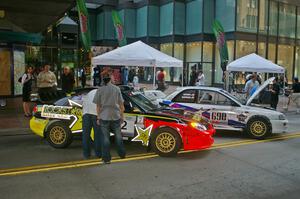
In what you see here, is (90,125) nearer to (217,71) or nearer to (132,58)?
(132,58)

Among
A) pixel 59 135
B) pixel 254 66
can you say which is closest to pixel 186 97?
pixel 59 135

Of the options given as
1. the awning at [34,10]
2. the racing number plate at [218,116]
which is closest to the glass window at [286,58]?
the awning at [34,10]

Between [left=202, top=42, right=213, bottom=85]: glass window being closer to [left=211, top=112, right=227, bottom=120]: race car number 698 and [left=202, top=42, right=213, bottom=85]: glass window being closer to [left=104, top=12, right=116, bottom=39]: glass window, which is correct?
[left=104, top=12, right=116, bottom=39]: glass window

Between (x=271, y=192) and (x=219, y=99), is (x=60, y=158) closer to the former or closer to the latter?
(x=271, y=192)

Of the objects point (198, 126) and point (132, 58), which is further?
point (132, 58)

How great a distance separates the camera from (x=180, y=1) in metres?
35.4

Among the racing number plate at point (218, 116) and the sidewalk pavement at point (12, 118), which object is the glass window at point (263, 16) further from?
the racing number plate at point (218, 116)

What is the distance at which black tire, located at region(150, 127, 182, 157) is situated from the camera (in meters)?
7.89

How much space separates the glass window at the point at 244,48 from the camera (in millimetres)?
30281

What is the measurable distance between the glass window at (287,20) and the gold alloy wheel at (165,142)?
28797mm

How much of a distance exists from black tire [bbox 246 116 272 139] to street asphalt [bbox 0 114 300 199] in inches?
41.1

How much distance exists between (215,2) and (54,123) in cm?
2674

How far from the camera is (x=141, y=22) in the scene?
41.0 m

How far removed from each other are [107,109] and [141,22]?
35.1m
